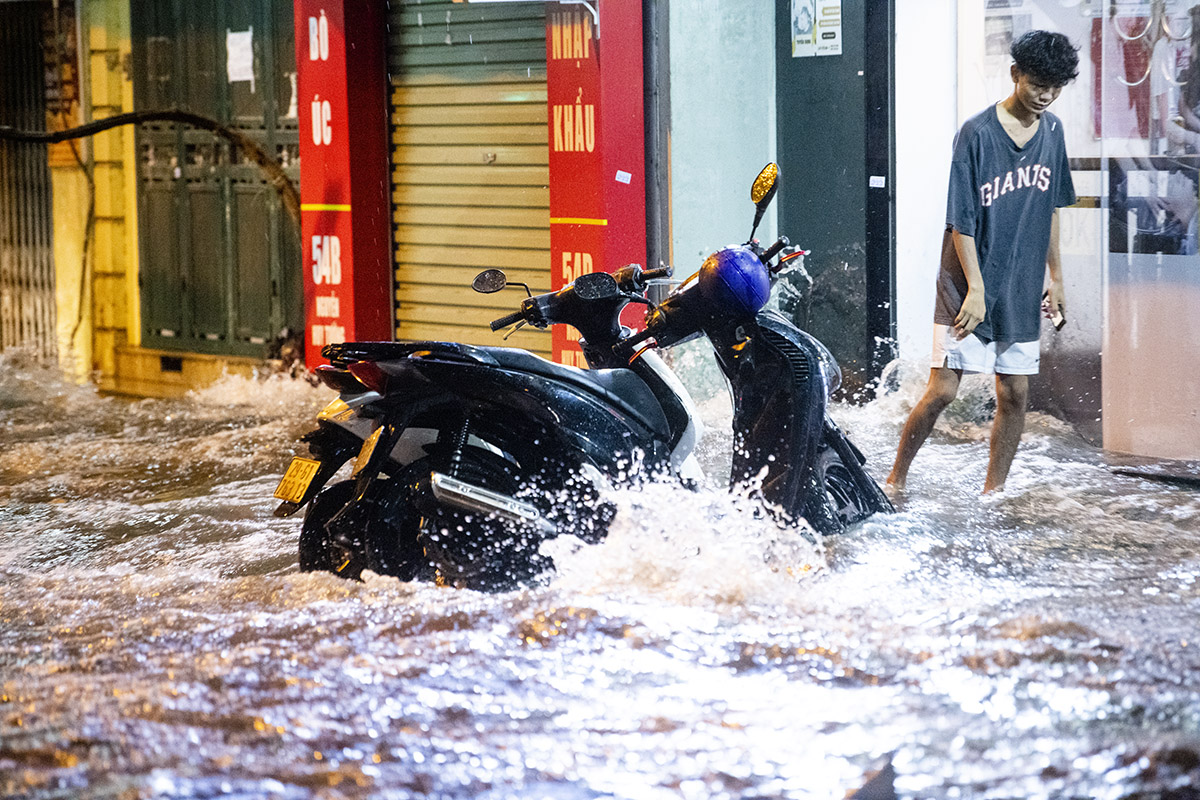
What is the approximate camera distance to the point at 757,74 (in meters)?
8.05

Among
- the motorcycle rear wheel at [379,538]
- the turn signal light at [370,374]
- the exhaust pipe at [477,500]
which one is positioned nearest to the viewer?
the exhaust pipe at [477,500]

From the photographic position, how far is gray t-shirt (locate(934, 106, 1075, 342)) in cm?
555

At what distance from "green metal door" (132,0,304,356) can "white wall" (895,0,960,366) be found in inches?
177

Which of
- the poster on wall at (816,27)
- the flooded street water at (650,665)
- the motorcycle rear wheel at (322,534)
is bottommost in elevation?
the flooded street water at (650,665)

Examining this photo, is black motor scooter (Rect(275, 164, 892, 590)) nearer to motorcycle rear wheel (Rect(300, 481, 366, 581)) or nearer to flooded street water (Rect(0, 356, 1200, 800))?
motorcycle rear wheel (Rect(300, 481, 366, 581))

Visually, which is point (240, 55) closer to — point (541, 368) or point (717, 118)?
point (717, 118)

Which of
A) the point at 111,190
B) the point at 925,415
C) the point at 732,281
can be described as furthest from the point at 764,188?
the point at 111,190

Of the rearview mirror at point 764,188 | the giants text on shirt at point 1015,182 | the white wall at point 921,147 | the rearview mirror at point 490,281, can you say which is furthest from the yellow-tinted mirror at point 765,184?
the white wall at point 921,147

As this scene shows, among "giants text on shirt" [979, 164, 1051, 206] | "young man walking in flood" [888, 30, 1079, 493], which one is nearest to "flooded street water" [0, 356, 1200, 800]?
"young man walking in flood" [888, 30, 1079, 493]

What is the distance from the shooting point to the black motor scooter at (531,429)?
3.92 meters

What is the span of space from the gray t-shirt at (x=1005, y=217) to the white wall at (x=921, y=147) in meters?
1.83

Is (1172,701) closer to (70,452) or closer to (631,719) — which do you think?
(631,719)

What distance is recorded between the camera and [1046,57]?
5312mm

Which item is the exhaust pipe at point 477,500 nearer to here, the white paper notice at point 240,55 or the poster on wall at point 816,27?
the poster on wall at point 816,27
